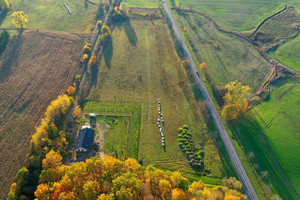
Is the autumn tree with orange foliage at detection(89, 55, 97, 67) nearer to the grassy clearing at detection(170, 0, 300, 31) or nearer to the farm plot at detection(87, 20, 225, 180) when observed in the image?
the farm plot at detection(87, 20, 225, 180)

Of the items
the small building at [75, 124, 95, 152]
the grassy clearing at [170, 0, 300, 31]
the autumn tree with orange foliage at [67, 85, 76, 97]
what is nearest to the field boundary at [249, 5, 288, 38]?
the grassy clearing at [170, 0, 300, 31]

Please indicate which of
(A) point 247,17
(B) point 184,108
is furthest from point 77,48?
(A) point 247,17

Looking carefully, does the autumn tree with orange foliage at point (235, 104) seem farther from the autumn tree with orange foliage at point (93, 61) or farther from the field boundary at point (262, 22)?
the autumn tree with orange foliage at point (93, 61)

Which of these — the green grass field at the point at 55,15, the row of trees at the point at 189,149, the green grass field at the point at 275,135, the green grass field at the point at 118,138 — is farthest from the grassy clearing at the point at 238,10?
the green grass field at the point at 118,138

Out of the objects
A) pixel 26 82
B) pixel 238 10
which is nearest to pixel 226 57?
pixel 238 10

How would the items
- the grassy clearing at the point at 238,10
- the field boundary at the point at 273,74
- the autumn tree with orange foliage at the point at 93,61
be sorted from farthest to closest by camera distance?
the grassy clearing at the point at 238,10
the autumn tree with orange foliage at the point at 93,61
the field boundary at the point at 273,74

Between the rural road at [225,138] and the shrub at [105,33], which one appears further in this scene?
the shrub at [105,33]
